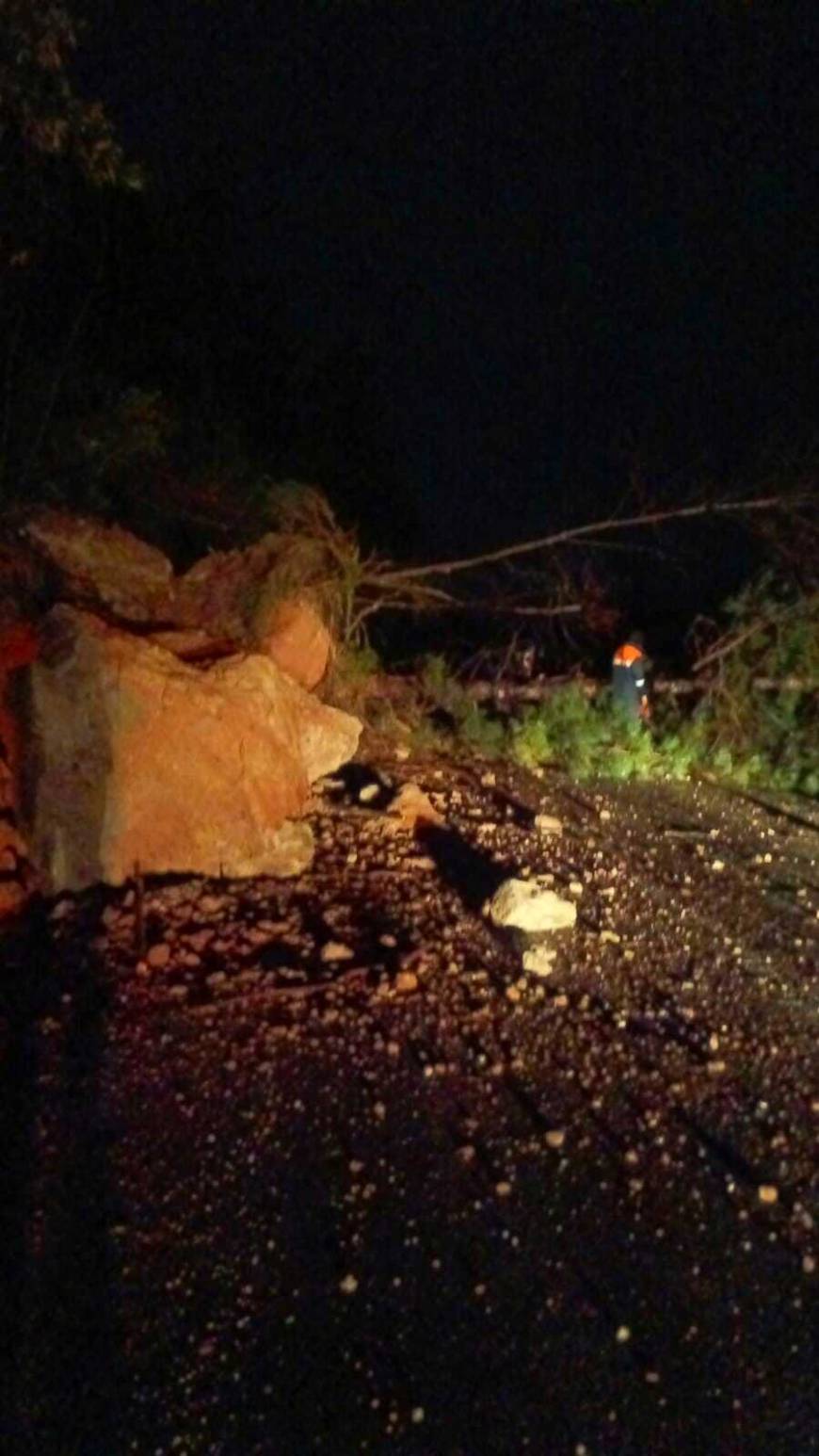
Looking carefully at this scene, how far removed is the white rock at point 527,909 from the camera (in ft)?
22.0

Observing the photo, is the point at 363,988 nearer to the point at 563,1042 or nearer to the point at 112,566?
the point at 563,1042

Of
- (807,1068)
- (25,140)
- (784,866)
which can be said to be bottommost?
(784,866)

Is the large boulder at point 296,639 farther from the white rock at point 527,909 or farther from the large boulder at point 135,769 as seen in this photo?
the white rock at point 527,909

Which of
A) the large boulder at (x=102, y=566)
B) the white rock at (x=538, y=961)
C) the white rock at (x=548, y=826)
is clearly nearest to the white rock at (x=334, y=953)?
the white rock at (x=538, y=961)

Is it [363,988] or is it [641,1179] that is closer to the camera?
[641,1179]

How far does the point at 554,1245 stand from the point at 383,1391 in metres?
0.79

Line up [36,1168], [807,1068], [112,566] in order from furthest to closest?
1. [112,566]
2. [807,1068]
3. [36,1168]

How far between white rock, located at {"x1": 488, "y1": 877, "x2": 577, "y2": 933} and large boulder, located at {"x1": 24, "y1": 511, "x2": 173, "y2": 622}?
2586 millimetres

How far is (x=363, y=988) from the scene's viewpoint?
19.6 ft

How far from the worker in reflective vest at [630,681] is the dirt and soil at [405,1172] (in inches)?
134

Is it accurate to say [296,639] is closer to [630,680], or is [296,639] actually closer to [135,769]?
[135,769]

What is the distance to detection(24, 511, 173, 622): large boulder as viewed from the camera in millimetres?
8070

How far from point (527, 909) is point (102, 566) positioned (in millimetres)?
3103

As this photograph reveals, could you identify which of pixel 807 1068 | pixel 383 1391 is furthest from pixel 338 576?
pixel 383 1391
